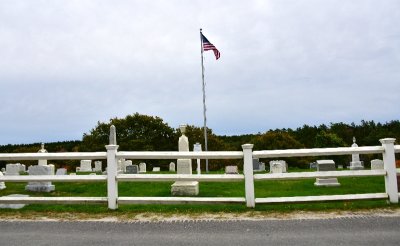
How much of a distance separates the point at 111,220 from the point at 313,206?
4.26m

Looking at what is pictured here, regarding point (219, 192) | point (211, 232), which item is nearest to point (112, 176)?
point (211, 232)

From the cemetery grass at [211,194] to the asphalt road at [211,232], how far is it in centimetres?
106

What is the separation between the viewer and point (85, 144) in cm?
5484

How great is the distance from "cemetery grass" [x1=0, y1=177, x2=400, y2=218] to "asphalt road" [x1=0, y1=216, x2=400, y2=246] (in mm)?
1063

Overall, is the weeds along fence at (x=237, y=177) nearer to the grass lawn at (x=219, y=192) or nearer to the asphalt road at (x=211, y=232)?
the grass lawn at (x=219, y=192)

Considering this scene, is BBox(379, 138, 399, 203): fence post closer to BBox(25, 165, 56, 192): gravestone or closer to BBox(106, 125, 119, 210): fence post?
BBox(106, 125, 119, 210): fence post

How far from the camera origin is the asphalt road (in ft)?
19.6

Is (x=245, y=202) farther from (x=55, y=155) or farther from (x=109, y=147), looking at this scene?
(x=55, y=155)

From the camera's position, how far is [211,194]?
43.9 feet

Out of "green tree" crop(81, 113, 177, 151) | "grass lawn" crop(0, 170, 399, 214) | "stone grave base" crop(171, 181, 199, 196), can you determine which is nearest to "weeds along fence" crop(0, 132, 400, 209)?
"grass lawn" crop(0, 170, 399, 214)

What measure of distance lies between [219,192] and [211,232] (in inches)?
285

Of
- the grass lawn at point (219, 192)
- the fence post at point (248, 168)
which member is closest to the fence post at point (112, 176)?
the grass lawn at point (219, 192)

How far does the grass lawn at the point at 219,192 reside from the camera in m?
8.51

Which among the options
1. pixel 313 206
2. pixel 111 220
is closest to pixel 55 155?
pixel 111 220
